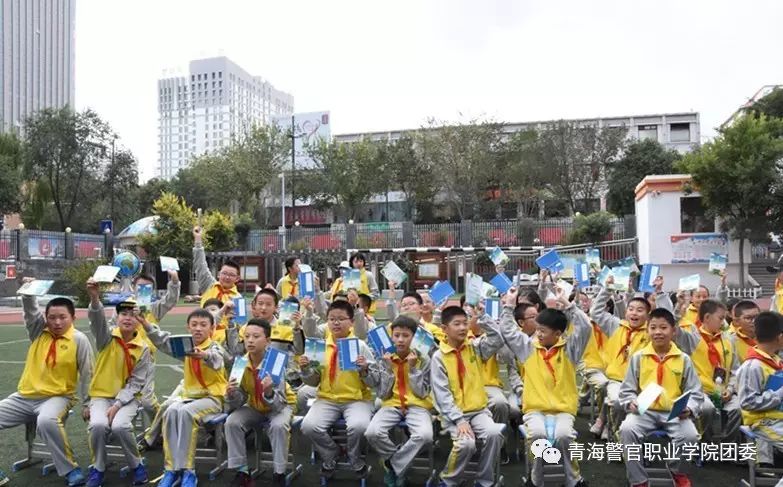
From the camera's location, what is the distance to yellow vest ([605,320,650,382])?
5645mm

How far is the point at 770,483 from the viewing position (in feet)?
14.8

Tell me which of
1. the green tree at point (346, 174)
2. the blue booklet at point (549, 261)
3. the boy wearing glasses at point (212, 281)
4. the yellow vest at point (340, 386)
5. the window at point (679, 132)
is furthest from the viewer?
the window at point (679, 132)

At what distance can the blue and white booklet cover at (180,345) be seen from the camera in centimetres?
479

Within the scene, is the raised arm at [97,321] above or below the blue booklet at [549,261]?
below

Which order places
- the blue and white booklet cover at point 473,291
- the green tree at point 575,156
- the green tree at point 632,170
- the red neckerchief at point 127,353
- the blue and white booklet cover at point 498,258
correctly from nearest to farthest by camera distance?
the red neckerchief at point 127,353
the blue and white booklet cover at point 473,291
the blue and white booklet cover at point 498,258
the green tree at point 632,170
the green tree at point 575,156

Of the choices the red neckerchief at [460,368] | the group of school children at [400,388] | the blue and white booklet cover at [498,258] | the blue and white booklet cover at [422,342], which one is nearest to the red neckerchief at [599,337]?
the group of school children at [400,388]

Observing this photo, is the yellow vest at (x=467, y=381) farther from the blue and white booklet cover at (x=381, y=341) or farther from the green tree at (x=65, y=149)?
the green tree at (x=65, y=149)

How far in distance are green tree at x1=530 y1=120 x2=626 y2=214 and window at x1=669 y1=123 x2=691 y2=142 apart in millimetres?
17026

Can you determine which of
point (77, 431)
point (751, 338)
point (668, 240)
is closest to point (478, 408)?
point (751, 338)

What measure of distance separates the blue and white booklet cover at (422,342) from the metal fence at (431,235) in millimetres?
22236

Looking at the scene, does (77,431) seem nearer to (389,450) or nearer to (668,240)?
(389,450)

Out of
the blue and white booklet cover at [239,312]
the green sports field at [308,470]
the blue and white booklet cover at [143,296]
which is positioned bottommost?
the green sports field at [308,470]

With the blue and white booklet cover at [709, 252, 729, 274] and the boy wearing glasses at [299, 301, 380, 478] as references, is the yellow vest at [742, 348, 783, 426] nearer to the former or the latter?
the blue and white booklet cover at [709, 252, 729, 274]

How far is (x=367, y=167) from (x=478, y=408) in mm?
35011
